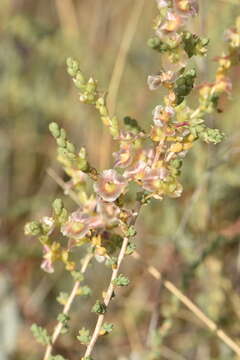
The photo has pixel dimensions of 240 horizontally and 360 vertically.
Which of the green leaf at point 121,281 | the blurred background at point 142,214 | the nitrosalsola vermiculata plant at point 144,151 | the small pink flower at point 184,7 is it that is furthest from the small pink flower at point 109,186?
the blurred background at point 142,214

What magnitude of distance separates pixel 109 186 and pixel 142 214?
1056mm

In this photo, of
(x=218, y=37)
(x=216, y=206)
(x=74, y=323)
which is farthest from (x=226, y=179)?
(x=74, y=323)

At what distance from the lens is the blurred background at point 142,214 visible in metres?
1.52

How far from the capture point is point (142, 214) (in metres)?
1.79

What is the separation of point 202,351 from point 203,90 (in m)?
0.94

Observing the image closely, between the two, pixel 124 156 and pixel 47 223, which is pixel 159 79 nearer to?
pixel 124 156

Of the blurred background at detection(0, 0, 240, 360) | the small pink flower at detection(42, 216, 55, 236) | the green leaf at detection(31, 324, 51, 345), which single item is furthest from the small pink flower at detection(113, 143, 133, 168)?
the blurred background at detection(0, 0, 240, 360)

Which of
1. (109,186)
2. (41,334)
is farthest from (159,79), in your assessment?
(41,334)

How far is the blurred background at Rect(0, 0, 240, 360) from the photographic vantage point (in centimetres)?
152

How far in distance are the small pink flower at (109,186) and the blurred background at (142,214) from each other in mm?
475

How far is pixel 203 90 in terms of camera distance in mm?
869

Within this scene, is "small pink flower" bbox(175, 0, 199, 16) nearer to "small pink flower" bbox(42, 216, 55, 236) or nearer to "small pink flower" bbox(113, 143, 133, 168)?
"small pink flower" bbox(113, 143, 133, 168)

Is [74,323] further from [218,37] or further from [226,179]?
[218,37]

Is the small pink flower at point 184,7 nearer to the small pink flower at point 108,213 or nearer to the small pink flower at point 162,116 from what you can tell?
the small pink flower at point 162,116
